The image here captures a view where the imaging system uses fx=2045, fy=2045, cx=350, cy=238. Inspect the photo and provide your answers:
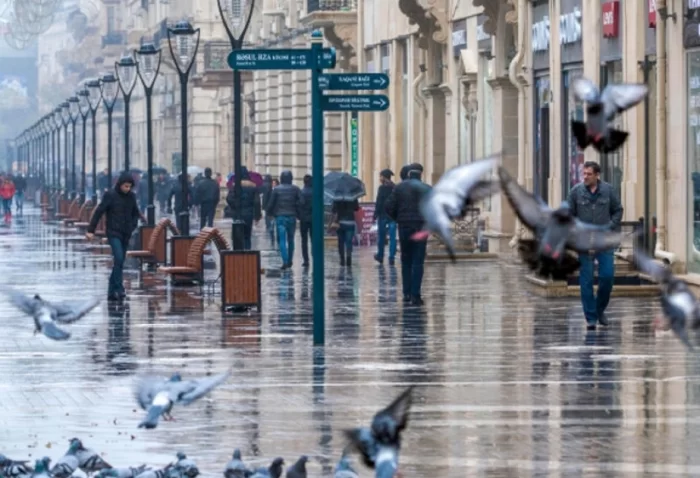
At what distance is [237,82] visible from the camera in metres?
25.7

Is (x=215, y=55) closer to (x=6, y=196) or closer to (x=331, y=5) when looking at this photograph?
(x=6, y=196)

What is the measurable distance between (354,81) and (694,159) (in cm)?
863

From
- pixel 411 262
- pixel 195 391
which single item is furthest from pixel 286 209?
pixel 195 391

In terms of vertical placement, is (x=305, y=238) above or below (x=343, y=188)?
below

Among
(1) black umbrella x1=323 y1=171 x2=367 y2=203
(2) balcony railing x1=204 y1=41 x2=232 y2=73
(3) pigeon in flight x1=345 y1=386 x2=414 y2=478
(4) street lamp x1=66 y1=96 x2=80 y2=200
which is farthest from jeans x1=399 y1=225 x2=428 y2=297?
(2) balcony railing x1=204 y1=41 x2=232 y2=73

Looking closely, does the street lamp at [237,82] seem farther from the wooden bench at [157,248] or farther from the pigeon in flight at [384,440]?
the pigeon in flight at [384,440]

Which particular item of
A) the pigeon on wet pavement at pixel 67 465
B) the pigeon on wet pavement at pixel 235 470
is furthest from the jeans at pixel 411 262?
the pigeon on wet pavement at pixel 235 470

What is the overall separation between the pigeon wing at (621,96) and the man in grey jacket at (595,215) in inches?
446

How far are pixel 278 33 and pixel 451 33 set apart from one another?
80.3 ft

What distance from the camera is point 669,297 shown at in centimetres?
822

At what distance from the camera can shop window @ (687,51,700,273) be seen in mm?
26344

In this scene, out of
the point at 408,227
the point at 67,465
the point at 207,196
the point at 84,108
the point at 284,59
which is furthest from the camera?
the point at 84,108

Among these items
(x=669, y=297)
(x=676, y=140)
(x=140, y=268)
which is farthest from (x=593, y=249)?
(x=140, y=268)

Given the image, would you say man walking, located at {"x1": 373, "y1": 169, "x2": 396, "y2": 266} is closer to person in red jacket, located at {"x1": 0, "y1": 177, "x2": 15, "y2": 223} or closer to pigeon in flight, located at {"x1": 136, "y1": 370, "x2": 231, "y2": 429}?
pigeon in flight, located at {"x1": 136, "y1": 370, "x2": 231, "y2": 429}
